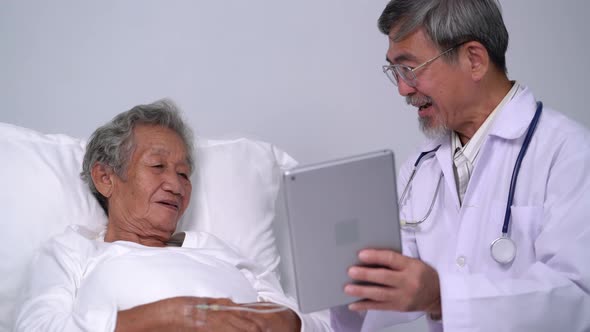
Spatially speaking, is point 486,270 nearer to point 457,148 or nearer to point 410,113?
point 457,148

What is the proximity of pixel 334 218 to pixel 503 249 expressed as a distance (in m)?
0.51

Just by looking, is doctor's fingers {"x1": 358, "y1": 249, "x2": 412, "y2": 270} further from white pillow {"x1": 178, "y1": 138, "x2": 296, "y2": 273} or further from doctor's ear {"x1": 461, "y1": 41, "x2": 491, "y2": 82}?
white pillow {"x1": 178, "y1": 138, "x2": 296, "y2": 273}

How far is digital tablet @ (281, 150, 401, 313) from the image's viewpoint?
1.05 metres

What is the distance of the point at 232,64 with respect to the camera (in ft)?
7.25

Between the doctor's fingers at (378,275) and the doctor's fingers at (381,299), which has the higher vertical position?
the doctor's fingers at (378,275)

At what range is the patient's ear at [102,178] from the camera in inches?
69.8

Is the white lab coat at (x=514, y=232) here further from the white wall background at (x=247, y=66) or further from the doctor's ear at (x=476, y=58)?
the white wall background at (x=247, y=66)

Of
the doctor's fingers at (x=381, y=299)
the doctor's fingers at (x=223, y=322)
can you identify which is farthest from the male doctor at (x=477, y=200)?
the doctor's fingers at (x=223, y=322)

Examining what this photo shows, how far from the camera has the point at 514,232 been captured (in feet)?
4.64

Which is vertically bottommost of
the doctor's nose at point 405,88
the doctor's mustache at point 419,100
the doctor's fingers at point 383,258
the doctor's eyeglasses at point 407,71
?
the doctor's fingers at point 383,258

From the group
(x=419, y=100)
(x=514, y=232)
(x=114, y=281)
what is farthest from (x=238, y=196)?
(x=514, y=232)

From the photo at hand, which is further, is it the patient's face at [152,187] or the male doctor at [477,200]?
the patient's face at [152,187]

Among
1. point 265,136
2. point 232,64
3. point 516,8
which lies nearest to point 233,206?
point 265,136

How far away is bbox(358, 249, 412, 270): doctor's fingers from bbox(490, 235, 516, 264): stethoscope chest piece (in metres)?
0.37
